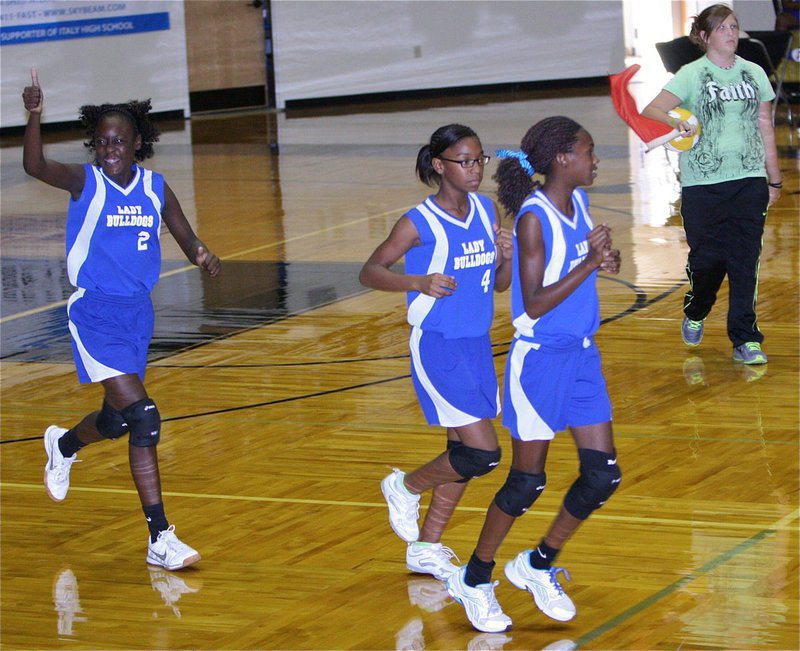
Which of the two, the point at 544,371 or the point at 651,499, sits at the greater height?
the point at 544,371

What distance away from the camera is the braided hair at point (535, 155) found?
4125 millimetres

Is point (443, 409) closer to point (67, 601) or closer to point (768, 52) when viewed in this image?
point (67, 601)

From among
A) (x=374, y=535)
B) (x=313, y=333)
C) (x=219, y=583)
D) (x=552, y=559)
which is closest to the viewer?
(x=552, y=559)

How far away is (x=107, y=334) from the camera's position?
4.86 meters

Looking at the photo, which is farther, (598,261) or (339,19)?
(339,19)

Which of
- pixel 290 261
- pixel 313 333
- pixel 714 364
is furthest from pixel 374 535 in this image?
pixel 290 261

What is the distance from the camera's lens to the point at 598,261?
3.89 metres

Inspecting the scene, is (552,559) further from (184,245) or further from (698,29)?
(698,29)

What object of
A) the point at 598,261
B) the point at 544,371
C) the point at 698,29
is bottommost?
the point at 544,371

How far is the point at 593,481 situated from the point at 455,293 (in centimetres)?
72

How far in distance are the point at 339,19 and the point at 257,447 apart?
18540 mm

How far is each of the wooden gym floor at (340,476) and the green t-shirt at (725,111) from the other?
1.01 metres

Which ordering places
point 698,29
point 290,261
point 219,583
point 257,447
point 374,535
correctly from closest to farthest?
1. point 219,583
2. point 374,535
3. point 257,447
4. point 698,29
5. point 290,261

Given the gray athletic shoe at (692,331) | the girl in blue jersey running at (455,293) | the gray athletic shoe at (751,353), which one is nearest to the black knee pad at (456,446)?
the girl in blue jersey running at (455,293)
